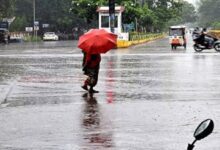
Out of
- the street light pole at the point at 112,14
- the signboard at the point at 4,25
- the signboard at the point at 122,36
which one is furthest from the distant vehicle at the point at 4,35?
the street light pole at the point at 112,14

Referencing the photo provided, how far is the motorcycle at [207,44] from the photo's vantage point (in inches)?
→ 1446

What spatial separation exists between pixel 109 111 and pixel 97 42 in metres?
3.61

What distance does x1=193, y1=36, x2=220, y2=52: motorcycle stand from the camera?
36.7 m

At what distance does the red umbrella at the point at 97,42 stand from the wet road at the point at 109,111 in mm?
1073

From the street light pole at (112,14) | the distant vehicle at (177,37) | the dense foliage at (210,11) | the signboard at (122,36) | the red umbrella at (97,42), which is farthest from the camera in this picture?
the dense foliage at (210,11)

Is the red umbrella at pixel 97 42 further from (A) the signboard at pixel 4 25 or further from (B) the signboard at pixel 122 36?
(A) the signboard at pixel 4 25

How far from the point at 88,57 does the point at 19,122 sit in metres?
4.87

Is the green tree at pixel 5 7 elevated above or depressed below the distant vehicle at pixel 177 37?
above

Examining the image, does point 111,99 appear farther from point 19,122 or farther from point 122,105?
point 19,122

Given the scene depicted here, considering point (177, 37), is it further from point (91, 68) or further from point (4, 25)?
point (4, 25)

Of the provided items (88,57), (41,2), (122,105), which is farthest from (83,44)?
(41,2)

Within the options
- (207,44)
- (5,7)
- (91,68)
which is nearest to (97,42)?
(91,68)

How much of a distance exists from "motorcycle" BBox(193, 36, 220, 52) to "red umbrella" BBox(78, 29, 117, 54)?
22332mm

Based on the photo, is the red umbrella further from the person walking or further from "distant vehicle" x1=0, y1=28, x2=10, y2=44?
"distant vehicle" x1=0, y1=28, x2=10, y2=44
